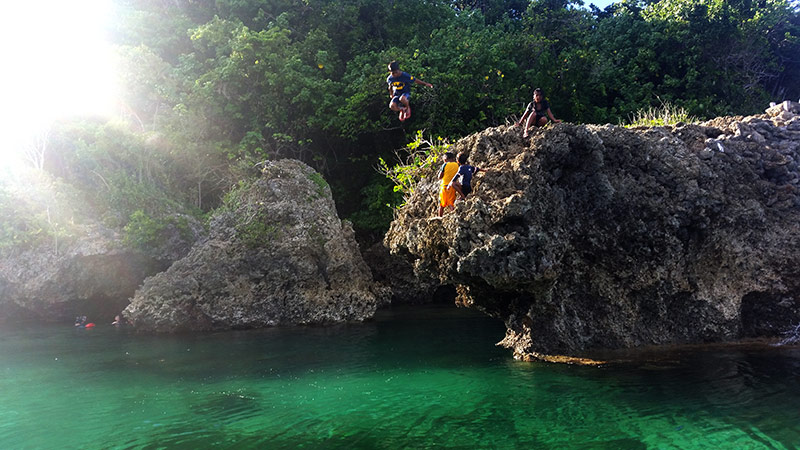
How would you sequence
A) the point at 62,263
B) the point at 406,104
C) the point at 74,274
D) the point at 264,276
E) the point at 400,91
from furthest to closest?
the point at 74,274 → the point at 62,263 → the point at 264,276 → the point at 400,91 → the point at 406,104

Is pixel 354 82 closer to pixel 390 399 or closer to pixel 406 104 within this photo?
pixel 406 104

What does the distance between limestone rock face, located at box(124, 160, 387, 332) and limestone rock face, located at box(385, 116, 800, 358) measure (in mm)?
5510

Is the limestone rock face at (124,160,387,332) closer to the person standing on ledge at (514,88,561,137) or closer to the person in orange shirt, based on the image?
the person in orange shirt

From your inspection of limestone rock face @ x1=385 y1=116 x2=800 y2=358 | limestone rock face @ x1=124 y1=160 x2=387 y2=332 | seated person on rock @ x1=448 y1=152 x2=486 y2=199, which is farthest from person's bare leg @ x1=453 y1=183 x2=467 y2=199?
limestone rock face @ x1=124 y1=160 x2=387 y2=332

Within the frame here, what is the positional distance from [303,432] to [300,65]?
16036mm

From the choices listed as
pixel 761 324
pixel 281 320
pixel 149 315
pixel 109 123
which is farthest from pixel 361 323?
pixel 109 123

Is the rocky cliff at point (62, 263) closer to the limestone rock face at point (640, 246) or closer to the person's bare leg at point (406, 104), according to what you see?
the person's bare leg at point (406, 104)

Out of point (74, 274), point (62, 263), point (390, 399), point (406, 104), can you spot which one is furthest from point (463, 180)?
point (62, 263)

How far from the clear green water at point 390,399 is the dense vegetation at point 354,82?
7805 millimetres

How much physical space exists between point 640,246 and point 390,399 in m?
5.65

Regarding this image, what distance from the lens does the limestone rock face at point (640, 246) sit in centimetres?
959

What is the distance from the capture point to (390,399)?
7.63 meters

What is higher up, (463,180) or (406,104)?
(406,104)

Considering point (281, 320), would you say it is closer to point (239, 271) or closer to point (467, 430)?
point (239, 271)
